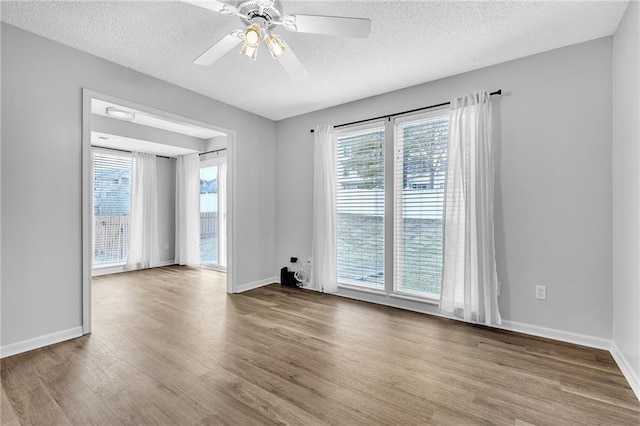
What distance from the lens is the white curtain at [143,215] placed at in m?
5.88

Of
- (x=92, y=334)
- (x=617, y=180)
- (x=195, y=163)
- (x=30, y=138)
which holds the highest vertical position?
(x=195, y=163)

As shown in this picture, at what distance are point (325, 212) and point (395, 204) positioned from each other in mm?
988

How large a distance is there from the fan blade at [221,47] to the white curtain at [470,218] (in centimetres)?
222

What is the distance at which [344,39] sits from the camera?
254 centimetres

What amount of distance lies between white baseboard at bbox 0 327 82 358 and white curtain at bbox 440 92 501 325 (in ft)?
11.6

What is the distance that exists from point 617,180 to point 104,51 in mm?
4487

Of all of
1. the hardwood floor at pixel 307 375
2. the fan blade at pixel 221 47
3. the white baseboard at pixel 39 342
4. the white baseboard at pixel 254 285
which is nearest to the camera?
the hardwood floor at pixel 307 375

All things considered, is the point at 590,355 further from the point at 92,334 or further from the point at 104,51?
the point at 104,51

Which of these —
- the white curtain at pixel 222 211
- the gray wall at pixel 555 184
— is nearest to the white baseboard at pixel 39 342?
the white curtain at pixel 222 211

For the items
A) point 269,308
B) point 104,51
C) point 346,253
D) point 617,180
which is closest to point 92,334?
point 269,308

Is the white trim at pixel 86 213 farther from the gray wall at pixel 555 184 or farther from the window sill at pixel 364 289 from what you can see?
the gray wall at pixel 555 184

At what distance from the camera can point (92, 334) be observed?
2762mm

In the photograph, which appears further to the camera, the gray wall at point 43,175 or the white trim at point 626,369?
the gray wall at point 43,175

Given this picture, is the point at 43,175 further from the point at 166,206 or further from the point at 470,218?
the point at 166,206
